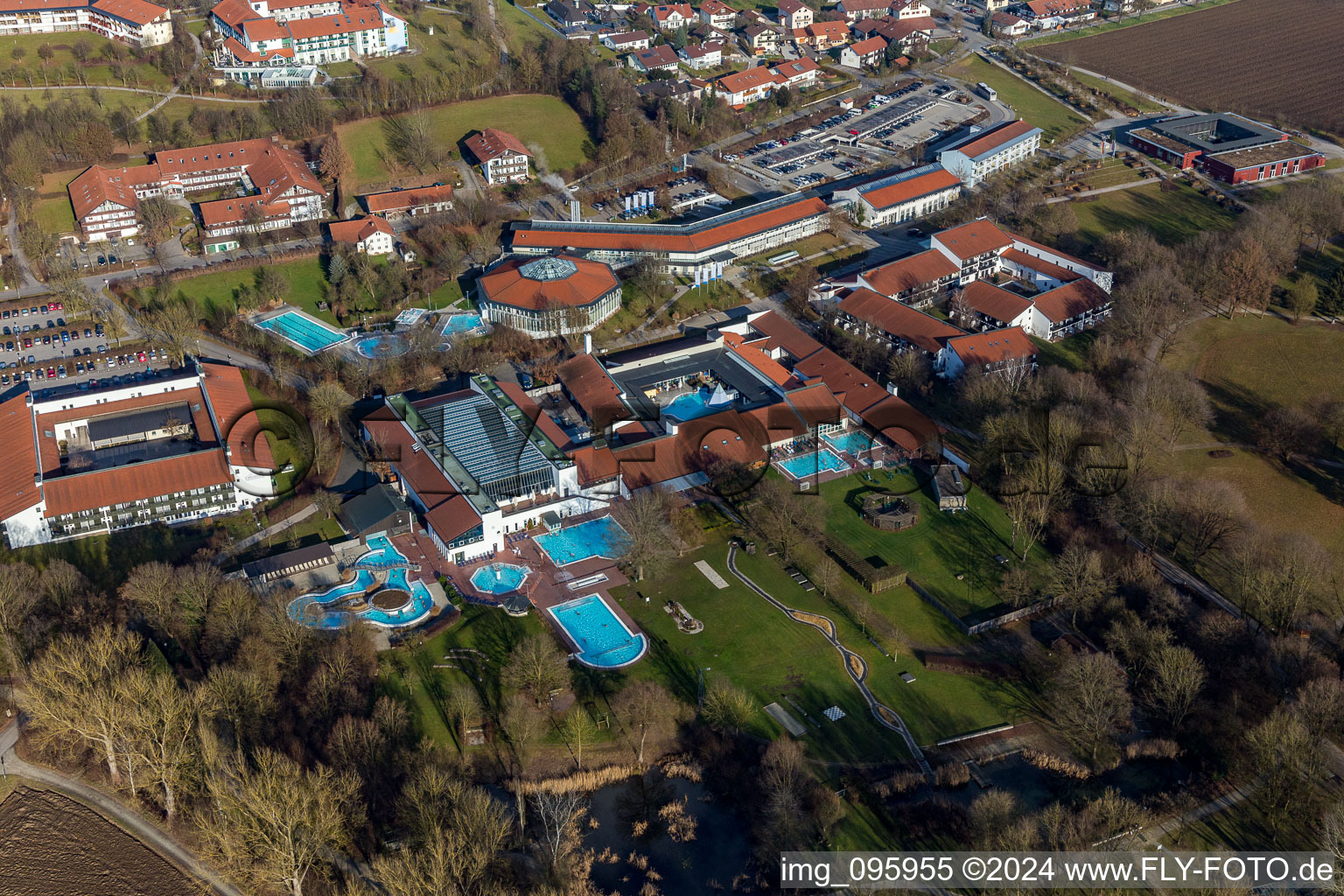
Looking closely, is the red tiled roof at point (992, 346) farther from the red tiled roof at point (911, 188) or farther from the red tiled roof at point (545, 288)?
the red tiled roof at point (545, 288)

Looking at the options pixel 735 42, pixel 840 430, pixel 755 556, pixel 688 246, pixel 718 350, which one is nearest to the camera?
pixel 755 556

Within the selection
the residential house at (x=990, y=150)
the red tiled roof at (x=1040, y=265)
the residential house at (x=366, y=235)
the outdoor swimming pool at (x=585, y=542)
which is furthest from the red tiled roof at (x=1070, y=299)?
the residential house at (x=366, y=235)

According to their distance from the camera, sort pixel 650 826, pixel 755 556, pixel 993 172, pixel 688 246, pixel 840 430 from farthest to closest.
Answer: pixel 993 172 → pixel 688 246 → pixel 840 430 → pixel 755 556 → pixel 650 826

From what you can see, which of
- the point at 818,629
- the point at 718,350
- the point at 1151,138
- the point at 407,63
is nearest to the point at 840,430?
the point at 718,350

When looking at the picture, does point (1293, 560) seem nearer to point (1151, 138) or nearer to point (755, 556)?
point (755, 556)

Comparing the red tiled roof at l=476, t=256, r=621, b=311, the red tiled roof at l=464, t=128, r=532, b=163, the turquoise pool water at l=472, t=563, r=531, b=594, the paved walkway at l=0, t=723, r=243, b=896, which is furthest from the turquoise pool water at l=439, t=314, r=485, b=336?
the paved walkway at l=0, t=723, r=243, b=896
